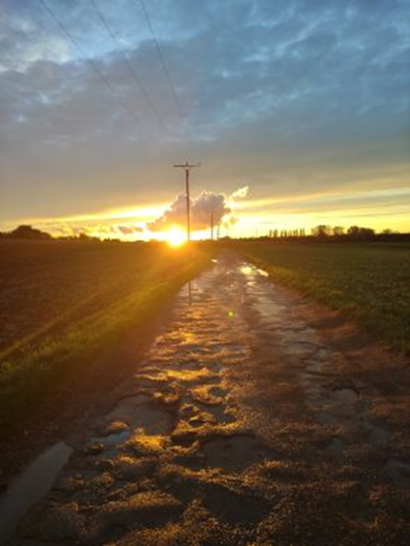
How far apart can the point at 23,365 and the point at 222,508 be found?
6501mm

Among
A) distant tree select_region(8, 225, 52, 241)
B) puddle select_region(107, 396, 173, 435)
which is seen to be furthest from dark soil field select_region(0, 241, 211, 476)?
distant tree select_region(8, 225, 52, 241)

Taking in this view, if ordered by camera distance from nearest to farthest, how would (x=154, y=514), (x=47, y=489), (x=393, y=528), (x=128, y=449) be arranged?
(x=393, y=528), (x=154, y=514), (x=47, y=489), (x=128, y=449)

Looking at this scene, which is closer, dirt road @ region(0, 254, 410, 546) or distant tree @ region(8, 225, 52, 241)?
dirt road @ region(0, 254, 410, 546)

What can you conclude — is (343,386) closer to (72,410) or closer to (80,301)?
(72,410)

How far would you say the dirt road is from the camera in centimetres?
441

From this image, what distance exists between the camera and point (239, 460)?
5.80m

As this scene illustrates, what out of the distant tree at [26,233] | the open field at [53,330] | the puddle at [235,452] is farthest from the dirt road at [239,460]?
the distant tree at [26,233]

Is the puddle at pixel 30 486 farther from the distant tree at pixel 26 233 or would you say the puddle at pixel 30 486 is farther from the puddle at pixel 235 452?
the distant tree at pixel 26 233

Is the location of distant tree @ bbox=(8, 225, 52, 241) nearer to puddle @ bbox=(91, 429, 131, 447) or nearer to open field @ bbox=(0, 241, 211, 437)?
open field @ bbox=(0, 241, 211, 437)

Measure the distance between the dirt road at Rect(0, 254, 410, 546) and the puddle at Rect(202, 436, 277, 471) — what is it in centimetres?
2

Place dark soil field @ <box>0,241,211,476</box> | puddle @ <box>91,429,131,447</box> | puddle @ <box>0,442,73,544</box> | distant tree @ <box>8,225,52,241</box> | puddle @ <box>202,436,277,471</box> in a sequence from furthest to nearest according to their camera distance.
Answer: distant tree @ <box>8,225,52,241</box>
dark soil field @ <box>0,241,211,476</box>
puddle @ <box>91,429,131,447</box>
puddle @ <box>202,436,277,471</box>
puddle @ <box>0,442,73,544</box>

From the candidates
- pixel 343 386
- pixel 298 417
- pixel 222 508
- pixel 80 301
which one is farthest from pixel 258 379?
pixel 80 301

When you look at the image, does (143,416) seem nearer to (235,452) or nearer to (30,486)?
(235,452)

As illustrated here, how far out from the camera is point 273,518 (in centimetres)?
450
